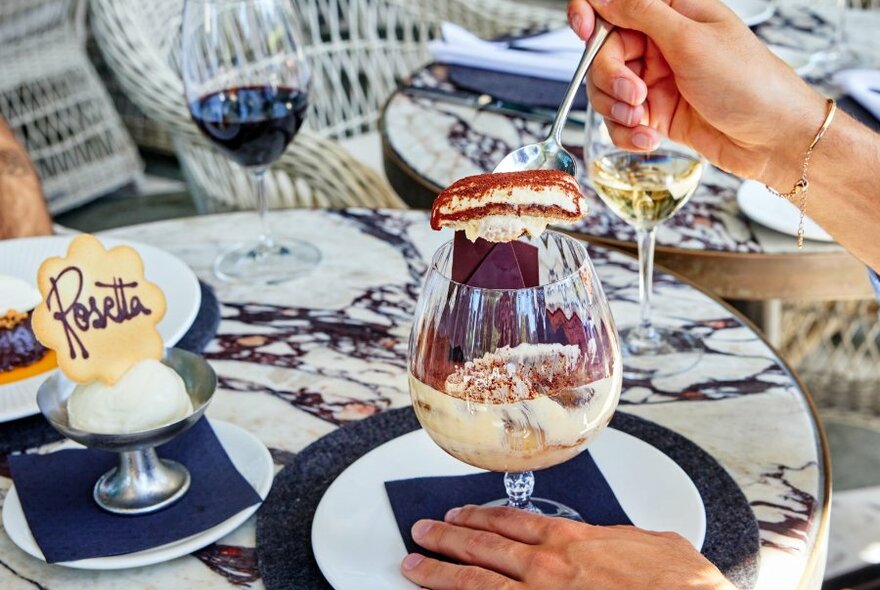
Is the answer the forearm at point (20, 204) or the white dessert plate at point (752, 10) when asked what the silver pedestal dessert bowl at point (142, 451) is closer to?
the forearm at point (20, 204)

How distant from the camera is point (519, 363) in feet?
2.31

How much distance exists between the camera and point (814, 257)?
1.23 meters

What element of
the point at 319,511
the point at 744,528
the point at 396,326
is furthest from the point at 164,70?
the point at 744,528

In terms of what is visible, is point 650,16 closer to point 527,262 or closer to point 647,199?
point 647,199

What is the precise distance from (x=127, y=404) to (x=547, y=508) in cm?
32

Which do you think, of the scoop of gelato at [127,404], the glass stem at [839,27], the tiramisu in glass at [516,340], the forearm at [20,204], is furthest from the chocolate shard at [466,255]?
the glass stem at [839,27]

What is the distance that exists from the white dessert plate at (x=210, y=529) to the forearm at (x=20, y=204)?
2.18 ft

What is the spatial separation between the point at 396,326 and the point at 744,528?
0.46 m

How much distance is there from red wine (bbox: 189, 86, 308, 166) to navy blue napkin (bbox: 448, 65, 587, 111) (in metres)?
0.45

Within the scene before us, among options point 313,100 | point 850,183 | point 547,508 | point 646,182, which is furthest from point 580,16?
point 313,100

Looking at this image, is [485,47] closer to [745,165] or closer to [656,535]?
[745,165]

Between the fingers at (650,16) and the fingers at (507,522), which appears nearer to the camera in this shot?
the fingers at (507,522)

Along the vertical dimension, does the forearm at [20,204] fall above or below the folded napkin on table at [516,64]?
below

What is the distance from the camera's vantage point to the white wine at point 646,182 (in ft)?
3.59
